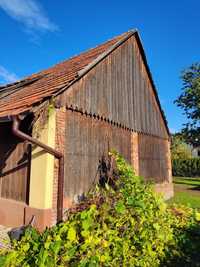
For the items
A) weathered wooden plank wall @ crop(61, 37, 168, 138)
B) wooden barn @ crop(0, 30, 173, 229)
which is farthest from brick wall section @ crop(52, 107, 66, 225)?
weathered wooden plank wall @ crop(61, 37, 168, 138)

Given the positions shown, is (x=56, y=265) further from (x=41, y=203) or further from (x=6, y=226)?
(x=6, y=226)

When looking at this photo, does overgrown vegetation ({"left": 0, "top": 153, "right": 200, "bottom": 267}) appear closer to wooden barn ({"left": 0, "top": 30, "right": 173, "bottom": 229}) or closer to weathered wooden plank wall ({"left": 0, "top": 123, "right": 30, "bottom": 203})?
wooden barn ({"left": 0, "top": 30, "right": 173, "bottom": 229})

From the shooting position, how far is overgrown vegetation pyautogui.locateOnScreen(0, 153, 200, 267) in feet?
14.4

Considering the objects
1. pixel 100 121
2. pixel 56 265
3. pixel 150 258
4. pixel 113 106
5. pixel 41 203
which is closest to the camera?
pixel 56 265

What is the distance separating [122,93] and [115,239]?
637cm

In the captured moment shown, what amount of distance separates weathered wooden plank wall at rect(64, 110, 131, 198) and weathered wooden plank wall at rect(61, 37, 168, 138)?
39 cm

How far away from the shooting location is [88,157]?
7543mm

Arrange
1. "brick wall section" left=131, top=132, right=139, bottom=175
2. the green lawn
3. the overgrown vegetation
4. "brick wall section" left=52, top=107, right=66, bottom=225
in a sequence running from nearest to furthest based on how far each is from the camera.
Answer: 1. the overgrown vegetation
2. "brick wall section" left=52, top=107, right=66, bottom=225
3. "brick wall section" left=131, top=132, right=139, bottom=175
4. the green lawn

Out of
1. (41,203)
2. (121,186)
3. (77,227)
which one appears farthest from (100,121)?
(77,227)

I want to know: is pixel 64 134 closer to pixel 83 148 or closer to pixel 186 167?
pixel 83 148

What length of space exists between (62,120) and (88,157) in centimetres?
160

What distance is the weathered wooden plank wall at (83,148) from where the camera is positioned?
6.79m

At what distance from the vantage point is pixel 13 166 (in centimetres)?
692

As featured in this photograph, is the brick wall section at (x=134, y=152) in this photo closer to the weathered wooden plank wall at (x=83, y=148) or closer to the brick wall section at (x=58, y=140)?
the weathered wooden plank wall at (x=83, y=148)
